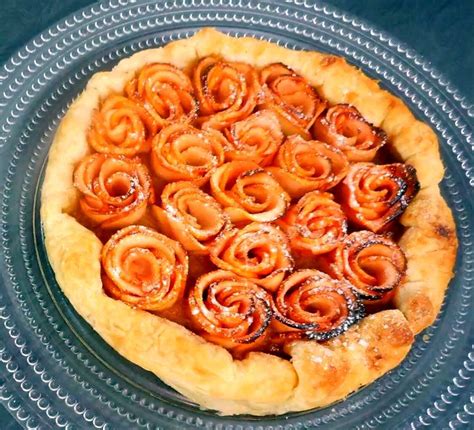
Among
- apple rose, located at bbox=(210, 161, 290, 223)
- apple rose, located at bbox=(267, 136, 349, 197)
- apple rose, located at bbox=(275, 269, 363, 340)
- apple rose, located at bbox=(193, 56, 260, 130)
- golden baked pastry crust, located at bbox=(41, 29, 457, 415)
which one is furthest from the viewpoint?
apple rose, located at bbox=(193, 56, 260, 130)

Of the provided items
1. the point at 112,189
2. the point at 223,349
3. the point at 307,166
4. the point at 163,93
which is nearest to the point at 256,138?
the point at 307,166

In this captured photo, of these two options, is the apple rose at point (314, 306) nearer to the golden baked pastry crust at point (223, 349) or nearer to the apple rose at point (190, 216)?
the golden baked pastry crust at point (223, 349)

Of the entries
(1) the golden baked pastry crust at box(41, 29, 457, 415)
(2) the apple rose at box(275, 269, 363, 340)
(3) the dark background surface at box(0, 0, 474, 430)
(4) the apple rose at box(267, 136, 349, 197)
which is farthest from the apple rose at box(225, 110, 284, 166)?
(3) the dark background surface at box(0, 0, 474, 430)

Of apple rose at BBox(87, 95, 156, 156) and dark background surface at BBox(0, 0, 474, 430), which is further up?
dark background surface at BBox(0, 0, 474, 430)

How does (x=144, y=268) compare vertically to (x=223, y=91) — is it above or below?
below

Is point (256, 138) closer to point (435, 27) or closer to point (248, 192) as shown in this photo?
point (248, 192)

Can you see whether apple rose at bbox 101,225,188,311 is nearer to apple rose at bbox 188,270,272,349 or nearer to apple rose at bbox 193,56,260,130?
apple rose at bbox 188,270,272,349
